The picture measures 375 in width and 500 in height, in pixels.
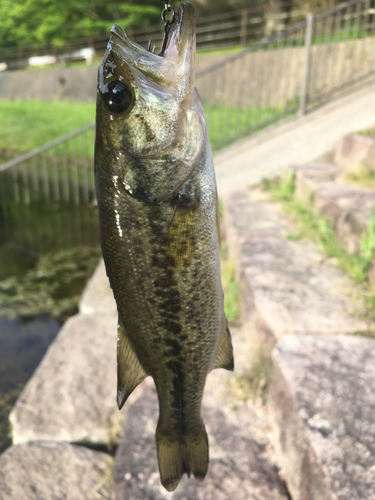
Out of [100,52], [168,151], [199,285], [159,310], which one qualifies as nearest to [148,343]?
[159,310]

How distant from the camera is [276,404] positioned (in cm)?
219

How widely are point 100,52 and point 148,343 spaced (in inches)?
924

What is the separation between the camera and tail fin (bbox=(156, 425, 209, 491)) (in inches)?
55.0

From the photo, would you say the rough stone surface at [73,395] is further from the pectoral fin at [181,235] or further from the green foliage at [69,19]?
the green foliage at [69,19]

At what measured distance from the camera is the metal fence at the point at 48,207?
7512 mm

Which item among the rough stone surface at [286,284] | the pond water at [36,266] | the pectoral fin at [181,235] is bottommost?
the pond water at [36,266]

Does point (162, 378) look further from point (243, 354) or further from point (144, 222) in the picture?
point (243, 354)

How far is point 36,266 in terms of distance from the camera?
641 centimetres

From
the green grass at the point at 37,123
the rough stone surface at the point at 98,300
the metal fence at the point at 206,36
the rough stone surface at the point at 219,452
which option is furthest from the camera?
the metal fence at the point at 206,36

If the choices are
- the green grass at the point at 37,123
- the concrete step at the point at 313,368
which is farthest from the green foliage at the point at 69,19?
the concrete step at the point at 313,368

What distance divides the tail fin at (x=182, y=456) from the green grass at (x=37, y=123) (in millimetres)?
14194

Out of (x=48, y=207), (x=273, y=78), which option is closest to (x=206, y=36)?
(x=273, y=78)

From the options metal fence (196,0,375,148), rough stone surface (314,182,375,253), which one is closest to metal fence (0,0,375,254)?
metal fence (196,0,375,148)

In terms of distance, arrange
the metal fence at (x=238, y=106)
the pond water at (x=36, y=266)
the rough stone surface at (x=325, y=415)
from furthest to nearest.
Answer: the metal fence at (x=238, y=106) → the pond water at (x=36, y=266) → the rough stone surface at (x=325, y=415)
